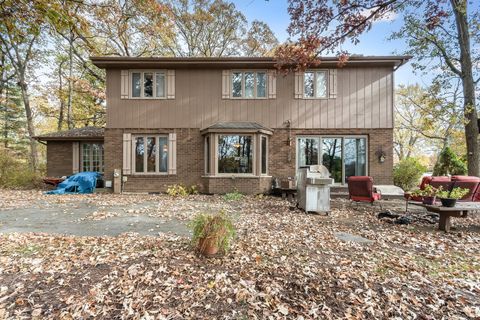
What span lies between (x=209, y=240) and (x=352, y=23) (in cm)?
660

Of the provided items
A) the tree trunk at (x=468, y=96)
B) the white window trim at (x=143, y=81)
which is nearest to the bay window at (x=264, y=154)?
the white window trim at (x=143, y=81)

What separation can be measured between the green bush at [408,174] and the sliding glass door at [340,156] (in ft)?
6.82

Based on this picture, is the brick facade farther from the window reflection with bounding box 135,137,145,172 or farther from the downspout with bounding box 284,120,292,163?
the window reflection with bounding box 135,137,145,172

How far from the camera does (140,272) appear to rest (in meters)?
3.09

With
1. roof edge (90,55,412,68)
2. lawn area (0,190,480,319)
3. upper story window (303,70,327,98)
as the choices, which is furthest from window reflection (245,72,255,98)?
lawn area (0,190,480,319)

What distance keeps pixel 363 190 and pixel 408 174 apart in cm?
545

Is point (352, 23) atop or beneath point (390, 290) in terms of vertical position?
atop

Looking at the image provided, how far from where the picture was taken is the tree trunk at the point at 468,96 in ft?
28.2

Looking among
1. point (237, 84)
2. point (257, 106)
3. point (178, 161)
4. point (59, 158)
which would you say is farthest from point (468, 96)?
point (59, 158)

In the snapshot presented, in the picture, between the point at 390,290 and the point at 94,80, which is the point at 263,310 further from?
the point at 94,80

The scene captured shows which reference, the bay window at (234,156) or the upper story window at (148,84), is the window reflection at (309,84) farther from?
the upper story window at (148,84)

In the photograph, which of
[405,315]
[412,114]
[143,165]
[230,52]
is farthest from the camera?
[412,114]

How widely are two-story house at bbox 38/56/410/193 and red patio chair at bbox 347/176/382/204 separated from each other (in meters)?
3.11

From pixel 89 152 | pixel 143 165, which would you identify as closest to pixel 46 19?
pixel 143 165
